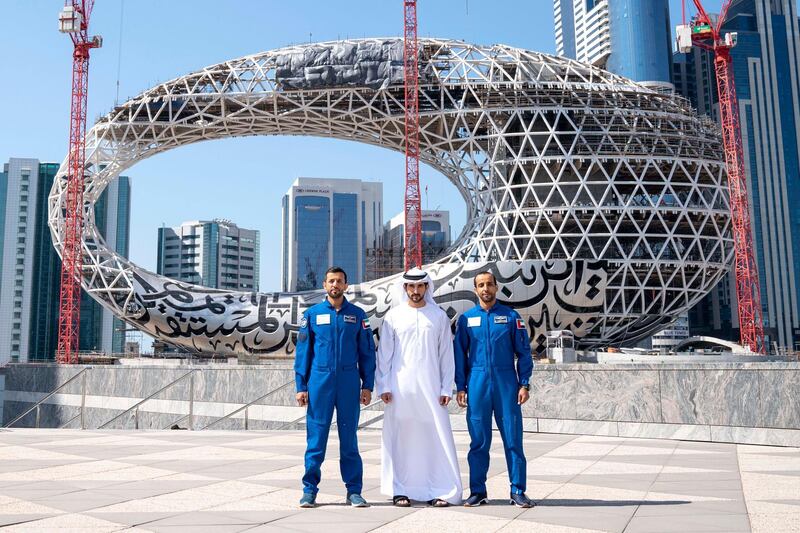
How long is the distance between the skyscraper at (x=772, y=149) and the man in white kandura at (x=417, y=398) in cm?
13507

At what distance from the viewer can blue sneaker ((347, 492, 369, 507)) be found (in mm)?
7703

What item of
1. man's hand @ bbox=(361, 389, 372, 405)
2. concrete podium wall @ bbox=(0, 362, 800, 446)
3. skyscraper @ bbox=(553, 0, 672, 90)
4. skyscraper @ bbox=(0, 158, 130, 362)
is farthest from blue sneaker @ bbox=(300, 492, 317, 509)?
skyscraper @ bbox=(553, 0, 672, 90)

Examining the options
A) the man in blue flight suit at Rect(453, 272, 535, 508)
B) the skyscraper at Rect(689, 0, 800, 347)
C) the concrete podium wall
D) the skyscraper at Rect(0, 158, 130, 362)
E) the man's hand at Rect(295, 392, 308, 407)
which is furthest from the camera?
the skyscraper at Rect(689, 0, 800, 347)

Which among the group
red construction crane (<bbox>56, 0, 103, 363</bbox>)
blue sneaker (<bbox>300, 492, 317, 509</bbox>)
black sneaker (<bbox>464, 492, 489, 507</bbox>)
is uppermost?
red construction crane (<bbox>56, 0, 103, 363</bbox>)

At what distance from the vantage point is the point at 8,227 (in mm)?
132750

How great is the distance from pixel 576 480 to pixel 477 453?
5.82 ft

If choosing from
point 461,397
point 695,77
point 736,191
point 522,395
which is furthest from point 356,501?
point 695,77

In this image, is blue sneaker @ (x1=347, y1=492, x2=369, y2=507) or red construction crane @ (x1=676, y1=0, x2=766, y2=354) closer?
blue sneaker @ (x1=347, y1=492, x2=369, y2=507)

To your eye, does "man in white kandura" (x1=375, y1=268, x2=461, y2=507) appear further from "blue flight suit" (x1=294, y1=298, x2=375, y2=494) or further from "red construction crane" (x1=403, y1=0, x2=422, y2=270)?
"red construction crane" (x1=403, y1=0, x2=422, y2=270)

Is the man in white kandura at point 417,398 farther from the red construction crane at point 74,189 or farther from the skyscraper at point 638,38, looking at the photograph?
the skyscraper at point 638,38

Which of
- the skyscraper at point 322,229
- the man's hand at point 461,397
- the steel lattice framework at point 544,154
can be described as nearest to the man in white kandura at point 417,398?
the man's hand at point 461,397

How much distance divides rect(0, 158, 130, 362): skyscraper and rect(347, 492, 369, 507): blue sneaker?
13352 centimetres

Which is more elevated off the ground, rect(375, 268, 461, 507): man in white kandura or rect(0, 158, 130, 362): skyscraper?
rect(0, 158, 130, 362): skyscraper

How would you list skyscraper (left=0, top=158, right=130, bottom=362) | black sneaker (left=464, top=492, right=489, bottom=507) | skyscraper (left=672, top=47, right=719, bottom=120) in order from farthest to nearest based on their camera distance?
1. skyscraper (left=672, top=47, right=719, bottom=120)
2. skyscraper (left=0, top=158, right=130, bottom=362)
3. black sneaker (left=464, top=492, right=489, bottom=507)
